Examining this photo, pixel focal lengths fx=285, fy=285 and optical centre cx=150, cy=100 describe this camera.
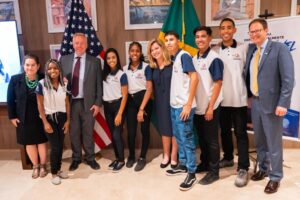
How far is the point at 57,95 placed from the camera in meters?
2.76

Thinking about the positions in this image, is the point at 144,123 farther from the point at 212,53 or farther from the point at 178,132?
the point at 212,53

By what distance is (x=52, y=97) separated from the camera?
2750 mm

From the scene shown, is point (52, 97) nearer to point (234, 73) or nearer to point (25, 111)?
point (25, 111)

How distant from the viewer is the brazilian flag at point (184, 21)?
3.16 metres

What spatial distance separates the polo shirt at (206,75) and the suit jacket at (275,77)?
13.7 inches

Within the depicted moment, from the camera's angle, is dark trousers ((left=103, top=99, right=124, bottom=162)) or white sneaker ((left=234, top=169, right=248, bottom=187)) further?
dark trousers ((left=103, top=99, right=124, bottom=162))

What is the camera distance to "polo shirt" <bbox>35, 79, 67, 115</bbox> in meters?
2.74

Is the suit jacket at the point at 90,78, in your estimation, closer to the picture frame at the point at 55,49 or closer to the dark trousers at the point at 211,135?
the picture frame at the point at 55,49

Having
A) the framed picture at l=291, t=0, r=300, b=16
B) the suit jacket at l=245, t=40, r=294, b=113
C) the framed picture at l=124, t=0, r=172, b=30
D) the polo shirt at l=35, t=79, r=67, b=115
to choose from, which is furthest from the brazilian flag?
the polo shirt at l=35, t=79, r=67, b=115

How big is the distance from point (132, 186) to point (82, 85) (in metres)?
1.14

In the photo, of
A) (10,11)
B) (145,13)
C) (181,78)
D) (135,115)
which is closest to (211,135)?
(181,78)

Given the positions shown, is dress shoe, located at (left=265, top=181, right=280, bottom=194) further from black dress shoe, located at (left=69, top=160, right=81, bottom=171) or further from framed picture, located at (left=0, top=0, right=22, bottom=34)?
framed picture, located at (left=0, top=0, right=22, bottom=34)

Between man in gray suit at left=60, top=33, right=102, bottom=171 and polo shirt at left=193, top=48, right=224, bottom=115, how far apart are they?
1.07 m

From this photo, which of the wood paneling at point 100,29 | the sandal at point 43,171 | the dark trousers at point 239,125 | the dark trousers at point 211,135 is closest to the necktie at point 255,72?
the dark trousers at point 239,125
